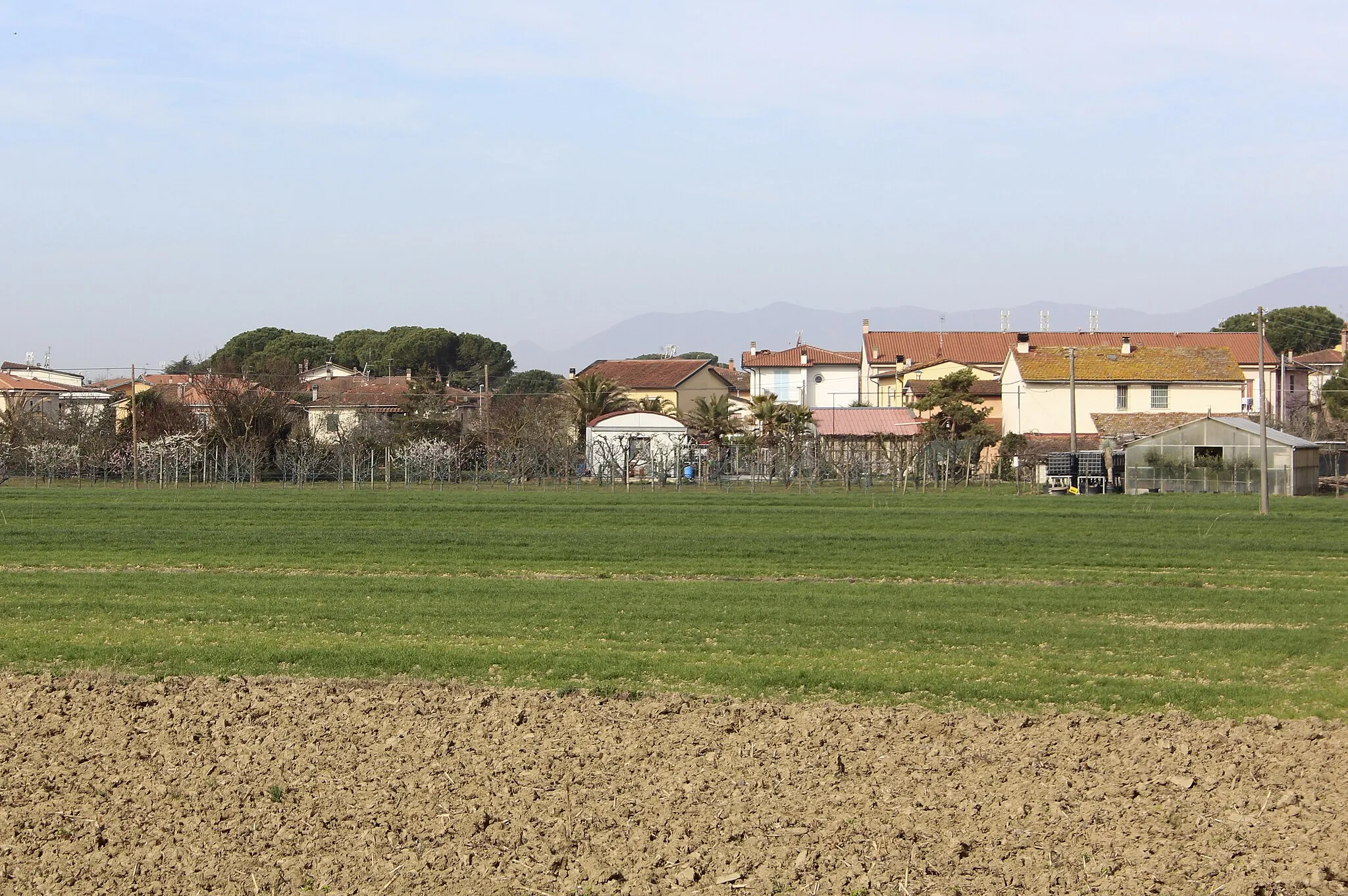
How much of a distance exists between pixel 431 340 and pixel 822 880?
412 feet

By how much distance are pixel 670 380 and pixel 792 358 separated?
54.1ft

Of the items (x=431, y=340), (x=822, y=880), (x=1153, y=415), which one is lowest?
(x=822, y=880)

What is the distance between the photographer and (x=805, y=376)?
341 feet

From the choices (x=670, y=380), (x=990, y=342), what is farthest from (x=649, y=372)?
(x=990, y=342)

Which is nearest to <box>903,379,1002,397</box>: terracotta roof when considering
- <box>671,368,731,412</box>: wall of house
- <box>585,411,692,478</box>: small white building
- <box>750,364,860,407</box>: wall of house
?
<box>671,368,731,412</box>: wall of house

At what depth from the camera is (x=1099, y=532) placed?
31.1m

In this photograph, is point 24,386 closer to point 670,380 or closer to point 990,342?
point 670,380

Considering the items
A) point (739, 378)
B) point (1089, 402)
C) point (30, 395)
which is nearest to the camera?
point (1089, 402)

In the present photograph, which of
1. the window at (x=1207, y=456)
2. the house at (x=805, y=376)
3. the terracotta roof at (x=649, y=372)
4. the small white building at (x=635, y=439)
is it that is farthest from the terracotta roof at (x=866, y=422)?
the house at (x=805, y=376)

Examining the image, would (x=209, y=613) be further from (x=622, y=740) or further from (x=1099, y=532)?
(x=1099, y=532)

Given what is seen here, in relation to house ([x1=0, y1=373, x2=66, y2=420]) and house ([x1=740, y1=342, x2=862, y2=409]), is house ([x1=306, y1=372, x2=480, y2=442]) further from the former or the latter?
house ([x1=740, y1=342, x2=862, y2=409])

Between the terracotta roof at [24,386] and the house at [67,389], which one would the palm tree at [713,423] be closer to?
the house at [67,389]

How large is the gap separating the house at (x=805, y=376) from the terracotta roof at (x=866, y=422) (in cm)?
2957


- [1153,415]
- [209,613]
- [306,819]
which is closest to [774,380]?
[1153,415]
